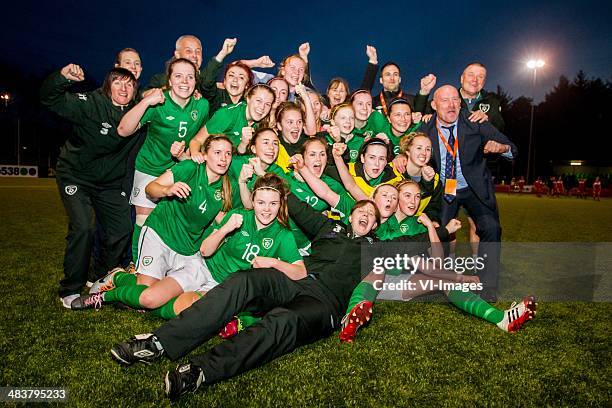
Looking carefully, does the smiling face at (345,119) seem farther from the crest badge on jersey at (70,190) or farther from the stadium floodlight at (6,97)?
the stadium floodlight at (6,97)

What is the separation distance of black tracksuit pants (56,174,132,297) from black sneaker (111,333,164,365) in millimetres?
1966

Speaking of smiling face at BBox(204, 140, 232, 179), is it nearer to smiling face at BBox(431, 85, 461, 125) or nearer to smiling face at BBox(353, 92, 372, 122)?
smiling face at BBox(353, 92, 372, 122)

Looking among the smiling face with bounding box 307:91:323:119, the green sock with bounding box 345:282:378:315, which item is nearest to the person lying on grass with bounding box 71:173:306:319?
the green sock with bounding box 345:282:378:315

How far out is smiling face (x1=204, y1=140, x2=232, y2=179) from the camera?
13.1ft

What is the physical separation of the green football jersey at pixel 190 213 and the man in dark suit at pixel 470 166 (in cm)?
272

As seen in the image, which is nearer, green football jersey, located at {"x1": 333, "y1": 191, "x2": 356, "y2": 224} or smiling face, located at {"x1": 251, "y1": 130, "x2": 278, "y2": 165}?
smiling face, located at {"x1": 251, "y1": 130, "x2": 278, "y2": 165}

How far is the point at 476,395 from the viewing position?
2.69 metres

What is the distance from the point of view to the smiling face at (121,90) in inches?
175

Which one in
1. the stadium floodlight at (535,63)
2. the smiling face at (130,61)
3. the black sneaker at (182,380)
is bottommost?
the black sneaker at (182,380)

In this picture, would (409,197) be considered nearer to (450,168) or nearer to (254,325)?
(450,168)

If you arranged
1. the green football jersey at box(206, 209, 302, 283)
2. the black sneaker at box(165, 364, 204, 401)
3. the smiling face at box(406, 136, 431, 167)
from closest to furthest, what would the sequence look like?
the black sneaker at box(165, 364, 204, 401) < the green football jersey at box(206, 209, 302, 283) < the smiling face at box(406, 136, 431, 167)

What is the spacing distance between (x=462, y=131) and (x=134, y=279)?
4.05 m

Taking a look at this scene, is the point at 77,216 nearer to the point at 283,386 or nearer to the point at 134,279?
the point at 134,279

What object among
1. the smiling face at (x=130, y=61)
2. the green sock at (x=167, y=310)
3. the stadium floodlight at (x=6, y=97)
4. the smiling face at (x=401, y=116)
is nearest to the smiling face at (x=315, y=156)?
the smiling face at (x=401, y=116)
